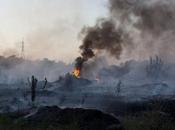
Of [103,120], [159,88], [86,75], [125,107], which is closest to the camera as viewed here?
[103,120]

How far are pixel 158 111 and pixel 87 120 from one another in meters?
14.6

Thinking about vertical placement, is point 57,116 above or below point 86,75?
below

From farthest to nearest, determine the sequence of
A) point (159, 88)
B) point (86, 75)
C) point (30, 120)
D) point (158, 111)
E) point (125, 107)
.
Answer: point (86, 75)
point (159, 88)
point (125, 107)
point (30, 120)
point (158, 111)

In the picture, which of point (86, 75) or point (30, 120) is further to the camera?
point (86, 75)

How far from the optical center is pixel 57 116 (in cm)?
4012

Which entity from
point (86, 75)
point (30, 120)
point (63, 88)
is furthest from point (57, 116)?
point (86, 75)

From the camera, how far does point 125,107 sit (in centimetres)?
9200

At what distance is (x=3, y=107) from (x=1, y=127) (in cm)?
7064

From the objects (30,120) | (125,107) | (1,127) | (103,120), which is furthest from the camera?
(125,107)

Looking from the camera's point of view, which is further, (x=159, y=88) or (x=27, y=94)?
(x=159, y=88)

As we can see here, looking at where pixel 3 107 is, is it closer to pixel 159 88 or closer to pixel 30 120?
pixel 30 120

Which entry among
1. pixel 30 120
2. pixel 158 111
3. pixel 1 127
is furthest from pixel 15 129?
pixel 30 120

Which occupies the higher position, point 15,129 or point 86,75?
point 86,75

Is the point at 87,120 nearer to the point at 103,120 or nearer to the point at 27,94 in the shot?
the point at 103,120
